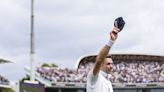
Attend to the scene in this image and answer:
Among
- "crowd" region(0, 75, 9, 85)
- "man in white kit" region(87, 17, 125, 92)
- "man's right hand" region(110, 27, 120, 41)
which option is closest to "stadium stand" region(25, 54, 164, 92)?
"crowd" region(0, 75, 9, 85)

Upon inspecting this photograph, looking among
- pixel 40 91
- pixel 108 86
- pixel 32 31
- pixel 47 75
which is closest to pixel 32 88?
pixel 40 91

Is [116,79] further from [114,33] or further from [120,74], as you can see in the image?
[114,33]

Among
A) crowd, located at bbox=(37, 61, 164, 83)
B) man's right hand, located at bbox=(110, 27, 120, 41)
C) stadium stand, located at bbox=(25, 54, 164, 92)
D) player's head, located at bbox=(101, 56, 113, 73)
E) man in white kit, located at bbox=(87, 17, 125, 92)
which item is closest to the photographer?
man's right hand, located at bbox=(110, 27, 120, 41)

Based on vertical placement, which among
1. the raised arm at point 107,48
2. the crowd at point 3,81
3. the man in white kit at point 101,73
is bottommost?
the man in white kit at point 101,73

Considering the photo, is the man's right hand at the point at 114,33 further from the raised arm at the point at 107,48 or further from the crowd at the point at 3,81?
the crowd at the point at 3,81

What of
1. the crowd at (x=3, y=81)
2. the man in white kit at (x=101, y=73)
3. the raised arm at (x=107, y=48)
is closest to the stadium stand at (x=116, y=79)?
the crowd at (x=3, y=81)

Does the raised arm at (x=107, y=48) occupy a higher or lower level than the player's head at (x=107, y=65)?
higher

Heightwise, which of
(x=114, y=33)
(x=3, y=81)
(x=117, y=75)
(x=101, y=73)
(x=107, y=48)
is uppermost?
(x=117, y=75)

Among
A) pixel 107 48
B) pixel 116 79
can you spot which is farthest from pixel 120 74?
pixel 107 48

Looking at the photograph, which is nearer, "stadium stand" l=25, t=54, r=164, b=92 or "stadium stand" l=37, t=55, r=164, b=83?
"stadium stand" l=25, t=54, r=164, b=92

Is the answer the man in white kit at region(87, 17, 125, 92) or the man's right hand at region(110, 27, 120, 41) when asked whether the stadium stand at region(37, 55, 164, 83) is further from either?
the man's right hand at region(110, 27, 120, 41)

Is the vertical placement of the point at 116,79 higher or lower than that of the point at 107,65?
higher

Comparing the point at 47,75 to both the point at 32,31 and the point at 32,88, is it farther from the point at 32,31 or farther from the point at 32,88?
the point at 32,88

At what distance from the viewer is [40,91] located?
24312mm
